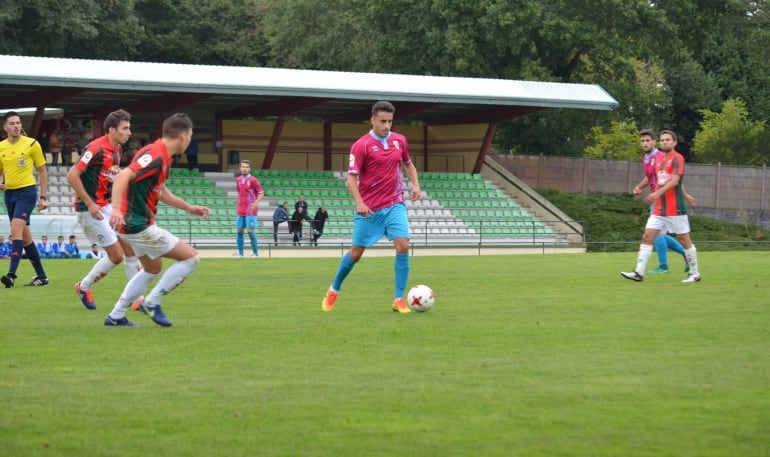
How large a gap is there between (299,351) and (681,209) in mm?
9925

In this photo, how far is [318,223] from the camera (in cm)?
3531

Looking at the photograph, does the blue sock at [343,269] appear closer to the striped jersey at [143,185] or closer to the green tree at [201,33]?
the striped jersey at [143,185]

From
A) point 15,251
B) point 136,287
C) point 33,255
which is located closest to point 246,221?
point 33,255

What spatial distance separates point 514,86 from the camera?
43.1m

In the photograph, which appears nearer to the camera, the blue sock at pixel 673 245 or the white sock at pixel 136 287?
the white sock at pixel 136 287

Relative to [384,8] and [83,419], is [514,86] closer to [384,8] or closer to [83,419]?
[384,8]

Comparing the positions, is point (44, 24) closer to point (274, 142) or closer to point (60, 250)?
point (274, 142)

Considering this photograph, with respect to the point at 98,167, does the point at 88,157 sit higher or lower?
higher

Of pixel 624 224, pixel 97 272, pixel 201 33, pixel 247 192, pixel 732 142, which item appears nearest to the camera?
pixel 97 272

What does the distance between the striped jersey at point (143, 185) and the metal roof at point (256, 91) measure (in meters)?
25.6

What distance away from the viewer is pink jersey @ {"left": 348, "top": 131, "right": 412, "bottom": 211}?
12156 mm

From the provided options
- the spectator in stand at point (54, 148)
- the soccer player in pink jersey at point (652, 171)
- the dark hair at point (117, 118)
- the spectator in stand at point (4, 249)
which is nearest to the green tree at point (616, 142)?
the spectator in stand at point (54, 148)

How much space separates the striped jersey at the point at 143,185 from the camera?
9891 mm

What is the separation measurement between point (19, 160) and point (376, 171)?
5.52m
